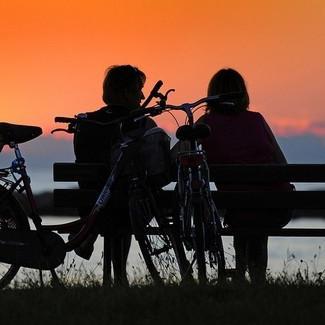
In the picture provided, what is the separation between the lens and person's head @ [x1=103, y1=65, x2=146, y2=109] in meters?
10.1

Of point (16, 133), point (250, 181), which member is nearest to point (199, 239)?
point (250, 181)

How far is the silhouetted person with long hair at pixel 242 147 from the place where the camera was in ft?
33.2

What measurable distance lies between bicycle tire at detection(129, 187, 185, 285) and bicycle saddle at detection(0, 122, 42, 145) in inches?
43.6

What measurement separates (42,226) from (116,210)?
692 mm

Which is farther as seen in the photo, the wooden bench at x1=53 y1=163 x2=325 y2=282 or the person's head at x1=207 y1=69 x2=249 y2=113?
the wooden bench at x1=53 y1=163 x2=325 y2=282

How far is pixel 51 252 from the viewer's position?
9.88 meters

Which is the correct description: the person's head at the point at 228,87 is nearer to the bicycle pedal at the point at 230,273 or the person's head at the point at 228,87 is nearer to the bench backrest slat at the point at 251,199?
the bench backrest slat at the point at 251,199

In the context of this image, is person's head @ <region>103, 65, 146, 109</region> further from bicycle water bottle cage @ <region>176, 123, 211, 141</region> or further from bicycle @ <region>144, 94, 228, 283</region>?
bicycle water bottle cage @ <region>176, 123, 211, 141</region>

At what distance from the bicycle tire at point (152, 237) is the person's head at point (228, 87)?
1211mm

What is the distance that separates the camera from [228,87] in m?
10.1

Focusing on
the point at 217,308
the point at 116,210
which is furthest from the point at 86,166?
the point at 217,308

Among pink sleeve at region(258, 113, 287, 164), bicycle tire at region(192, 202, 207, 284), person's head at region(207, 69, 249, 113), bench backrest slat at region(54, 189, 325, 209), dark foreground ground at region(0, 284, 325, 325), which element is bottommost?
dark foreground ground at region(0, 284, 325, 325)

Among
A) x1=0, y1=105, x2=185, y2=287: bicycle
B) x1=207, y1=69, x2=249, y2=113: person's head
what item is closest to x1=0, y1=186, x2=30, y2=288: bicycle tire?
x1=0, y1=105, x2=185, y2=287: bicycle

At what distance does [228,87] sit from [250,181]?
0.96 meters
